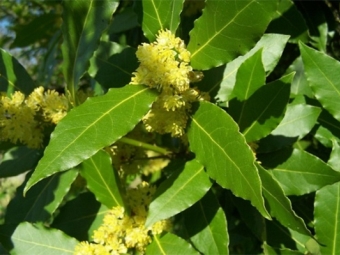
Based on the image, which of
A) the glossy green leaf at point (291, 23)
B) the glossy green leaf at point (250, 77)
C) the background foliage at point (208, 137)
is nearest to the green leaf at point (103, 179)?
the background foliage at point (208, 137)

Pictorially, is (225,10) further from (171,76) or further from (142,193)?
(142,193)

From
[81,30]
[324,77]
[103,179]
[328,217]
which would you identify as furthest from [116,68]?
[328,217]

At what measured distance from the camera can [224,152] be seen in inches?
40.0

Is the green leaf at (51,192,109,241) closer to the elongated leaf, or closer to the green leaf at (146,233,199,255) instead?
the green leaf at (146,233,199,255)

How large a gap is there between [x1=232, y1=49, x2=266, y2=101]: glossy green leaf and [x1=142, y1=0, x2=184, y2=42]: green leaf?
184 millimetres

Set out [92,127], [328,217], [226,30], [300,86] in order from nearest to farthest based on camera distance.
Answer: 1. [92,127]
2. [226,30]
3. [328,217]
4. [300,86]

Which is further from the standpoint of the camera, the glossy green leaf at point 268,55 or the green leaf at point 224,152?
the glossy green leaf at point 268,55

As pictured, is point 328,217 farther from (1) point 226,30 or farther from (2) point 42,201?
(2) point 42,201

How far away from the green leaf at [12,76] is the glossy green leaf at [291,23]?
768 mm

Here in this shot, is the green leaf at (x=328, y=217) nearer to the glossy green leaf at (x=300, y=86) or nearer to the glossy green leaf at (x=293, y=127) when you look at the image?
the glossy green leaf at (x=293, y=127)

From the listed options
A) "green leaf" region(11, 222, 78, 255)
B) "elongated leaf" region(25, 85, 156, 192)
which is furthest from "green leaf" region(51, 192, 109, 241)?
"elongated leaf" region(25, 85, 156, 192)

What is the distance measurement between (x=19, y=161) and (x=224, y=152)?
30.5 inches

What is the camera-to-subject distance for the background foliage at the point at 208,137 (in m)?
1.01

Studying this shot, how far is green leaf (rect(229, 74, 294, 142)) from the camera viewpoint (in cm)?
116
